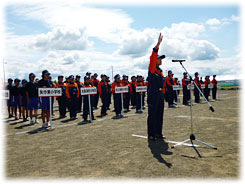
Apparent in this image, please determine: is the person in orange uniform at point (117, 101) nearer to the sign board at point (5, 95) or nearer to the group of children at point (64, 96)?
the group of children at point (64, 96)

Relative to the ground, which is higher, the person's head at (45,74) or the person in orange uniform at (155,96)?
the person's head at (45,74)

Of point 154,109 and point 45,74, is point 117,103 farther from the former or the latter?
point 154,109

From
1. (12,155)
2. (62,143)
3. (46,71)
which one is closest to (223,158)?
(62,143)

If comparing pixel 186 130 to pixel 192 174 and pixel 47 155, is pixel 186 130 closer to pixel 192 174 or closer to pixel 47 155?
pixel 192 174

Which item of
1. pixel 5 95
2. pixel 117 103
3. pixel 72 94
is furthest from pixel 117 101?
pixel 5 95

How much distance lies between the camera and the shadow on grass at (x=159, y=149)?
14.1 feet

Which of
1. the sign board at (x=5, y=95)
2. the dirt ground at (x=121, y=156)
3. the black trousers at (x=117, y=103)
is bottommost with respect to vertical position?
the dirt ground at (x=121, y=156)

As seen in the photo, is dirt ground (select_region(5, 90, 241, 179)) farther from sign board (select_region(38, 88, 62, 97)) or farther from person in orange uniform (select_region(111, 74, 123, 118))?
person in orange uniform (select_region(111, 74, 123, 118))

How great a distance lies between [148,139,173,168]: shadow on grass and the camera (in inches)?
169

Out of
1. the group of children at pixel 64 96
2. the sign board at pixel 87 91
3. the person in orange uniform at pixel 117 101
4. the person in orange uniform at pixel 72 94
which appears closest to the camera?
the group of children at pixel 64 96

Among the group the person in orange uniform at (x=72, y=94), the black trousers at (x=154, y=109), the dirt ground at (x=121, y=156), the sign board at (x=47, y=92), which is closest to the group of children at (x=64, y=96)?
the person in orange uniform at (x=72, y=94)

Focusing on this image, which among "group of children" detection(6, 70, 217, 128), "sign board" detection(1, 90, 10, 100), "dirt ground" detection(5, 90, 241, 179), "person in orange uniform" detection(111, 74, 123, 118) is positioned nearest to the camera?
"dirt ground" detection(5, 90, 241, 179)

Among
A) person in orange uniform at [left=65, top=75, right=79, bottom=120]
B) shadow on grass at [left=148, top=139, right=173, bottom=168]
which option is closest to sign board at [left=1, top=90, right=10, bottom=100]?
person in orange uniform at [left=65, top=75, right=79, bottom=120]

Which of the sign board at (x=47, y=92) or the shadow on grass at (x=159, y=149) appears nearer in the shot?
the shadow on grass at (x=159, y=149)
